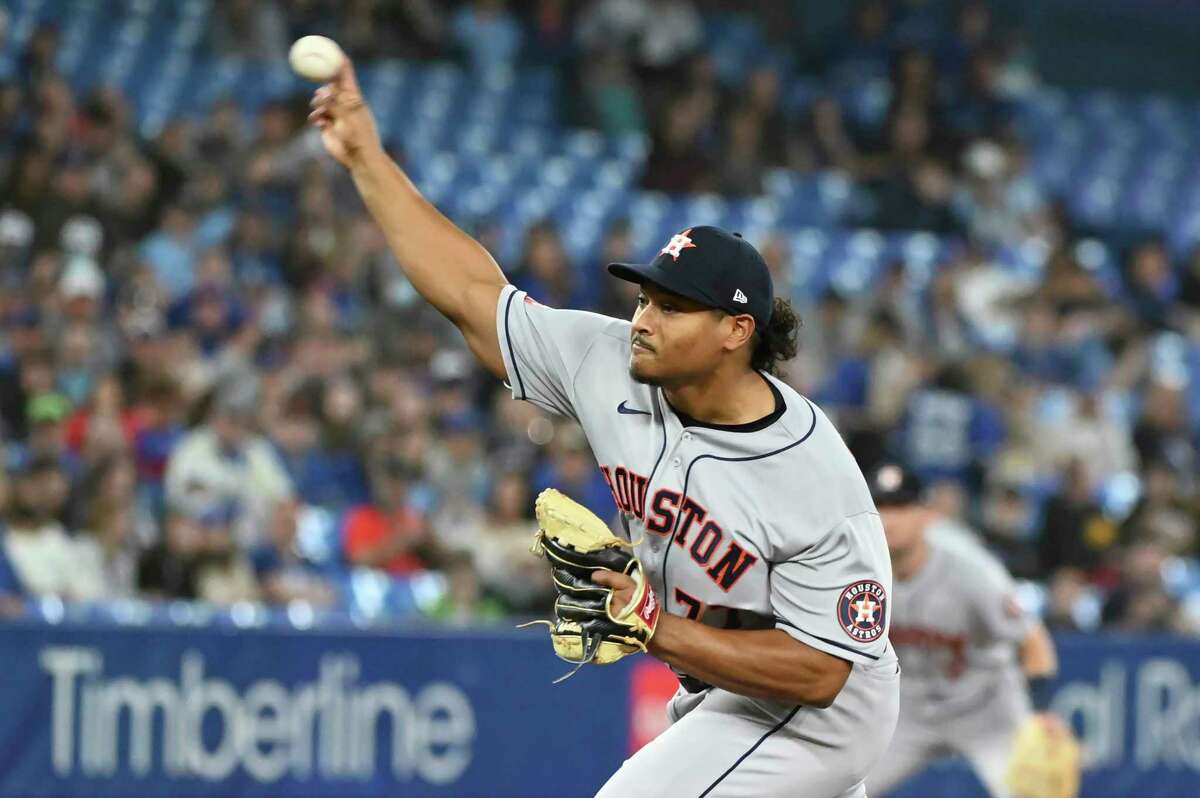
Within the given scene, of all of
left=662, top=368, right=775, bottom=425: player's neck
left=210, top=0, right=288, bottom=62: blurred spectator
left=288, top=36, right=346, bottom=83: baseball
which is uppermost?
left=210, top=0, right=288, bottom=62: blurred spectator

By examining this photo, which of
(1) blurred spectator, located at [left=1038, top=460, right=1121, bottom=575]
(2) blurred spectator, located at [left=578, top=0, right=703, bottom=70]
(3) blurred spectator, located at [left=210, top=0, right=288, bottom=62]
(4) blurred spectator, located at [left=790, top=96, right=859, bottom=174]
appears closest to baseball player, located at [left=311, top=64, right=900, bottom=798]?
(1) blurred spectator, located at [left=1038, top=460, right=1121, bottom=575]

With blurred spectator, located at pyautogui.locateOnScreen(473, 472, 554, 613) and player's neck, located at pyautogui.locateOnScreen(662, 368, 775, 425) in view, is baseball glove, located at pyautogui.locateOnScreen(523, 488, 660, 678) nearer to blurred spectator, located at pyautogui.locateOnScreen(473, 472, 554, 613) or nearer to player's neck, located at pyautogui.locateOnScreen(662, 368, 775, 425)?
player's neck, located at pyautogui.locateOnScreen(662, 368, 775, 425)

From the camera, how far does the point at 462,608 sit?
385 inches

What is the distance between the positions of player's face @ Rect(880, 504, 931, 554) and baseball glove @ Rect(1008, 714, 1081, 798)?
2.94 ft

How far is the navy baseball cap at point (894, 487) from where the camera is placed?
693 cm

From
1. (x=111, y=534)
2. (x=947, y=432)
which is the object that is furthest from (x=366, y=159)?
(x=947, y=432)

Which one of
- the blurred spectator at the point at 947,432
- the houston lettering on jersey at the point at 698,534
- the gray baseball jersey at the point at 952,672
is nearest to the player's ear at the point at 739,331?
the houston lettering on jersey at the point at 698,534

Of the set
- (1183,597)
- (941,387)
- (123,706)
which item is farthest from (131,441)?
(1183,597)

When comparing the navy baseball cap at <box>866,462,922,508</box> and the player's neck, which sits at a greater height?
the player's neck

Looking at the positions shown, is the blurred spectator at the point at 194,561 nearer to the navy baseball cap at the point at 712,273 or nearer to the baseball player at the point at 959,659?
the baseball player at the point at 959,659

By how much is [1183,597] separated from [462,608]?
5.05 metres

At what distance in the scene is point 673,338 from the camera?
432 centimetres

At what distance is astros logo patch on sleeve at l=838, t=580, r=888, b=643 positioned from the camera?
4.30 meters

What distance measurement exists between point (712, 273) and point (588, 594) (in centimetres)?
79
